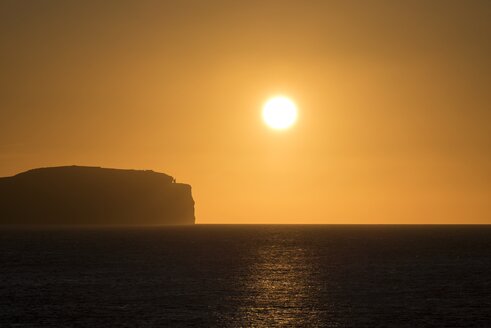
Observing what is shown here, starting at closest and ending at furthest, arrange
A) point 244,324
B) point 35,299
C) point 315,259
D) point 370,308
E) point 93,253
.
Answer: point 244,324 → point 370,308 → point 35,299 → point 315,259 → point 93,253

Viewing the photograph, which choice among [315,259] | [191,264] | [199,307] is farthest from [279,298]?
[315,259]

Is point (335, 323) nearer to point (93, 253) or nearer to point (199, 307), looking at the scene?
point (199, 307)

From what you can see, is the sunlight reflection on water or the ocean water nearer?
the ocean water

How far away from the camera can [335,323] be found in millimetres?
66562

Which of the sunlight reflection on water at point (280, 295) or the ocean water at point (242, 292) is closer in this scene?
the ocean water at point (242, 292)

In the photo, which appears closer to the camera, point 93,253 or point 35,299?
point 35,299

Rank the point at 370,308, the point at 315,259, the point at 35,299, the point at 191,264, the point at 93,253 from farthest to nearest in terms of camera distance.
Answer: the point at 93,253 → the point at 315,259 → the point at 191,264 → the point at 35,299 → the point at 370,308

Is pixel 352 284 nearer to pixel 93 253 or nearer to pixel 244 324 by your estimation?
pixel 244 324

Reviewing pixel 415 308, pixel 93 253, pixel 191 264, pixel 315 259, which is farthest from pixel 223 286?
pixel 93 253

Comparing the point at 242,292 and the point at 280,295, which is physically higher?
the point at 242,292

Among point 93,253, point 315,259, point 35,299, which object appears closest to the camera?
point 35,299

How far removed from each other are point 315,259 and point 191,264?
28.6 metres

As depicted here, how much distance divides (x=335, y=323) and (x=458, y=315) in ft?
40.7

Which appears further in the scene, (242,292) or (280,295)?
(242,292)
